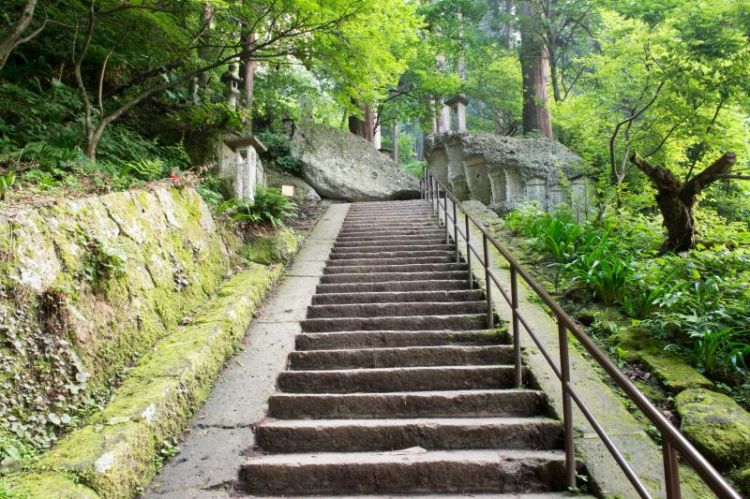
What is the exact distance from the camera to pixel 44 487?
2.09 metres

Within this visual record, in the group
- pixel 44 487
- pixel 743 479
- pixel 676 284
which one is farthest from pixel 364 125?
pixel 44 487

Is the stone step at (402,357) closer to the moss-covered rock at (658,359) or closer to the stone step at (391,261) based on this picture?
the moss-covered rock at (658,359)

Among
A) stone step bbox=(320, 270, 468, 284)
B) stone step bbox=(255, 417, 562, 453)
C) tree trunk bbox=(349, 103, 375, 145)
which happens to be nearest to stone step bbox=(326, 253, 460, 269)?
stone step bbox=(320, 270, 468, 284)

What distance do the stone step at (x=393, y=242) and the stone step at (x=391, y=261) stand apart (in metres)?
0.66

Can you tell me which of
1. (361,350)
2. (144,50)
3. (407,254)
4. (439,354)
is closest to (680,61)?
(407,254)

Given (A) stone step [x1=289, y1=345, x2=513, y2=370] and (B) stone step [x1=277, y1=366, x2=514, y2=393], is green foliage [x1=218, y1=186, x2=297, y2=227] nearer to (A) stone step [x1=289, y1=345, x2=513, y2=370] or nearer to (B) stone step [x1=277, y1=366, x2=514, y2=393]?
(A) stone step [x1=289, y1=345, x2=513, y2=370]

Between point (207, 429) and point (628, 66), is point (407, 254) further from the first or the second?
point (628, 66)

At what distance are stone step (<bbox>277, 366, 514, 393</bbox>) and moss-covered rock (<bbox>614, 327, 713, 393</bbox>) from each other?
1.14 m

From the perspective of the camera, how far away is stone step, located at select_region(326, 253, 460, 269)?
6454 mm

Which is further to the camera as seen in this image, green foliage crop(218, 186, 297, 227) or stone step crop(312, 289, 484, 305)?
green foliage crop(218, 186, 297, 227)

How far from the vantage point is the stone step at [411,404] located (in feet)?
10.7

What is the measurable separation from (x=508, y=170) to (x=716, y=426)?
31.7 feet

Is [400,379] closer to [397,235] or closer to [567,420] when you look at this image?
[567,420]

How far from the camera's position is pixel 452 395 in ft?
10.9
